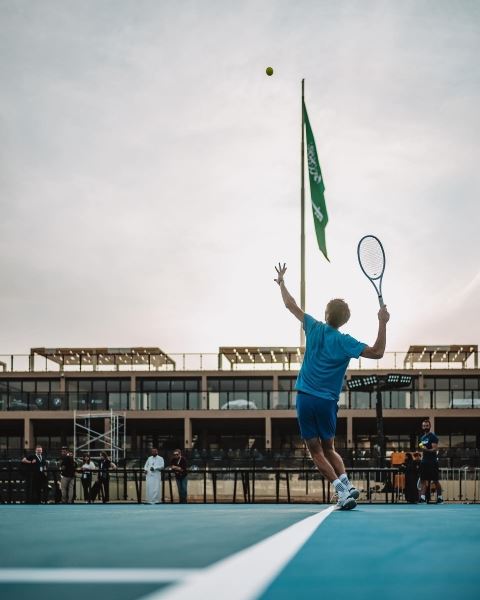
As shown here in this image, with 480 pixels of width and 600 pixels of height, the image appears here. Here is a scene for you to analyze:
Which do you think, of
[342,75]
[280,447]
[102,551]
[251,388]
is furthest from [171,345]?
[102,551]

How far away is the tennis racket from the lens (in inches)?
319

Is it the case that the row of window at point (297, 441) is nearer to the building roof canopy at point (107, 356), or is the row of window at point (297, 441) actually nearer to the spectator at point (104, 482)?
the building roof canopy at point (107, 356)

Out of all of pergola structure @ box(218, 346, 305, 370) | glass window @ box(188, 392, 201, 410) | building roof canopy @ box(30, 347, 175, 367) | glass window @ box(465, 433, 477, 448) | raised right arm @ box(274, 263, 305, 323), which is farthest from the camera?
building roof canopy @ box(30, 347, 175, 367)

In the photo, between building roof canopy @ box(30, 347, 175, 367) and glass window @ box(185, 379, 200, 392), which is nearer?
building roof canopy @ box(30, 347, 175, 367)

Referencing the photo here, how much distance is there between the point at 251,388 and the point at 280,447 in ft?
13.8

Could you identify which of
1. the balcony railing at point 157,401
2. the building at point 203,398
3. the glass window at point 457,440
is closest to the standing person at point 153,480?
the building at point 203,398

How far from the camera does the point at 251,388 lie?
5453 centimetres

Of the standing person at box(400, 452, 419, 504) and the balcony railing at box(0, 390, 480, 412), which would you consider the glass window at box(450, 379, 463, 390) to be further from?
the standing person at box(400, 452, 419, 504)

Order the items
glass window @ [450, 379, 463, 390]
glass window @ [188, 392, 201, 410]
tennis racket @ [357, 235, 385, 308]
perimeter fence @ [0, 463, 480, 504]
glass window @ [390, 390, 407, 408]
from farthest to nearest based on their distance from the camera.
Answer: glass window @ [450, 379, 463, 390] → glass window @ [188, 392, 201, 410] → glass window @ [390, 390, 407, 408] → perimeter fence @ [0, 463, 480, 504] → tennis racket @ [357, 235, 385, 308]

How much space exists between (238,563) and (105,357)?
171 ft

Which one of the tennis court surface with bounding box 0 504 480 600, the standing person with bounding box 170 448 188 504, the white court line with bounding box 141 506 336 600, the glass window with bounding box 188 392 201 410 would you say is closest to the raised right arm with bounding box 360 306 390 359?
the tennis court surface with bounding box 0 504 480 600

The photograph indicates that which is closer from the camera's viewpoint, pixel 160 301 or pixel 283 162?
pixel 283 162

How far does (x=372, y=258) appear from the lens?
8273 millimetres

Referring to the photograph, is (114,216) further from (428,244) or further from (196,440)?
(196,440)
